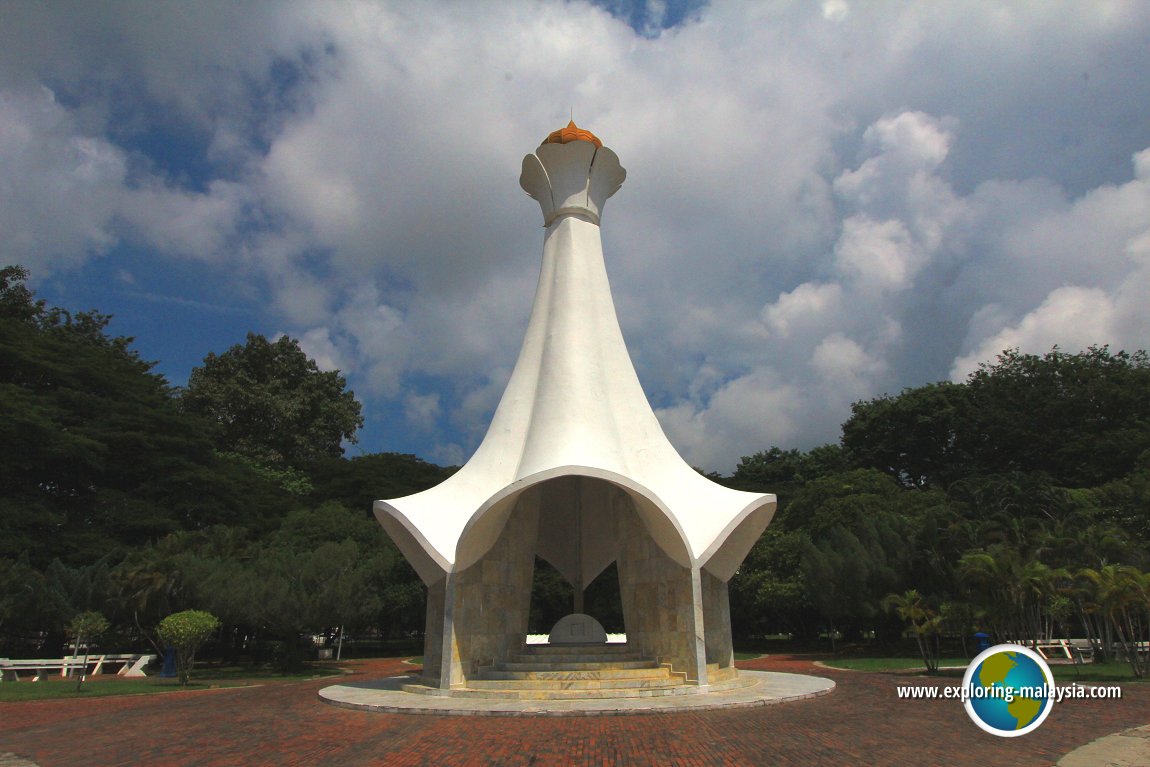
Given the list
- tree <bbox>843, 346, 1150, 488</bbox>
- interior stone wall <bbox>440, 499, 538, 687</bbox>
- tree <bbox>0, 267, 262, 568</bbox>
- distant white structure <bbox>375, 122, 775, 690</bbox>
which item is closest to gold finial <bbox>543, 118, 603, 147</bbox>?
distant white structure <bbox>375, 122, 775, 690</bbox>

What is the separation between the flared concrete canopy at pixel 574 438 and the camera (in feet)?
39.3

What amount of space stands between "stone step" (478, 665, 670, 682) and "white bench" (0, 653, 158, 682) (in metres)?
9.91

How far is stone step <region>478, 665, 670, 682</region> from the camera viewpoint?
35.6ft

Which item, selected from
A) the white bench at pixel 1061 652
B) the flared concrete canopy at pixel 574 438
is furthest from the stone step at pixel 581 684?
the white bench at pixel 1061 652

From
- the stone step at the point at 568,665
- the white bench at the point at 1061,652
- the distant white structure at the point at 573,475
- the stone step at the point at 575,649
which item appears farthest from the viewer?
the white bench at the point at 1061,652

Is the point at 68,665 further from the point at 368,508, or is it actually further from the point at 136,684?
the point at 368,508

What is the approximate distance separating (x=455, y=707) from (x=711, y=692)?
3794 millimetres

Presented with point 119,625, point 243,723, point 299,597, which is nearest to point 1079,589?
point 243,723

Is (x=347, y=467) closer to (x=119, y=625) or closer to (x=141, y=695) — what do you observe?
(x=119, y=625)

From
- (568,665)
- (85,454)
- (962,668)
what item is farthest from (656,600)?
(85,454)

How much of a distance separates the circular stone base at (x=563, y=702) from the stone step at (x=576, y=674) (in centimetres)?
90

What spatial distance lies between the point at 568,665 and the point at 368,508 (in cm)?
2615

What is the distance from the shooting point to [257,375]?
38.7 m

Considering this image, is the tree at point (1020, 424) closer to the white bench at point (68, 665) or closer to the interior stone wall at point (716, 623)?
the interior stone wall at point (716, 623)
